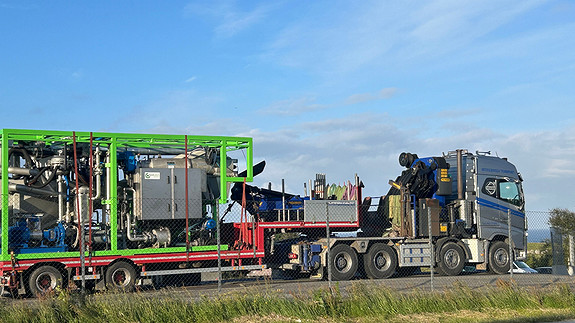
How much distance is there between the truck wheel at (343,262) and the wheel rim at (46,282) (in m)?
7.44

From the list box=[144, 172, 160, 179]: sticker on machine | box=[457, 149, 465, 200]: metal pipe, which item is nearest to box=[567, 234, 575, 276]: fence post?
box=[457, 149, 465, 200]: metal pipe

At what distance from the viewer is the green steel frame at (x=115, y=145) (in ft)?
52.7

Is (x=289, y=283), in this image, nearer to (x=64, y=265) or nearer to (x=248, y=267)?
(x=248, y=267)

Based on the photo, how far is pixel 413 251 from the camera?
20.9 m

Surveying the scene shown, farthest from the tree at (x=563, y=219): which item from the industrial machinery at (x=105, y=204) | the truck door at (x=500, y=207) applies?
the industrial machinery at (x=105, y=204)

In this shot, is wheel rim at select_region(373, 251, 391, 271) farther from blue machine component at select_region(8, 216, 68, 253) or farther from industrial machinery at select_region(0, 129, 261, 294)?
blue machine component at select_region(8, 216, 68, 253)

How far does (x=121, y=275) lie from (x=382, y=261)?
7559mm

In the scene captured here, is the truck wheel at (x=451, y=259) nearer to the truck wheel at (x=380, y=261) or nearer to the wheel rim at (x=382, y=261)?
the truck wheel at (x=380, y=261)

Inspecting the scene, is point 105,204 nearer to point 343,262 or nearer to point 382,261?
point 343,262

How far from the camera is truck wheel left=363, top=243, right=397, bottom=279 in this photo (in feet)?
66.3

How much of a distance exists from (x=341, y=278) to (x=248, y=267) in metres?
2.93

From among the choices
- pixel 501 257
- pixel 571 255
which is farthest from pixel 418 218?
pixel 571 255

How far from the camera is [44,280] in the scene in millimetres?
16219

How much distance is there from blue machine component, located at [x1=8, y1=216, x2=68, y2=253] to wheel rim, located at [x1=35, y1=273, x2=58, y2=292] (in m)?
0.60
